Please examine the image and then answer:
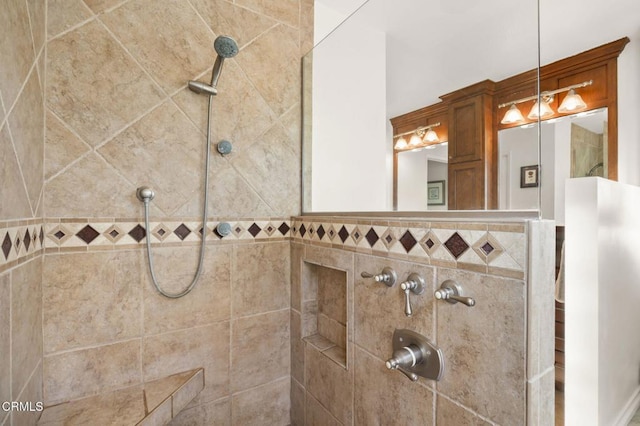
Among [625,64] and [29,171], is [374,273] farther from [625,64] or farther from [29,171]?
[625,64]

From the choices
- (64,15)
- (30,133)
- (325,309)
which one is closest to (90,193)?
(30,133)

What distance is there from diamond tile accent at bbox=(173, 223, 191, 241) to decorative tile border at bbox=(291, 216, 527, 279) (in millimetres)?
657

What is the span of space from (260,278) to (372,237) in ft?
2.30

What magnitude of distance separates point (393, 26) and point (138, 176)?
4.16 feet

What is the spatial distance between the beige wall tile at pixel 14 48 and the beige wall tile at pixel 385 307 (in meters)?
1.15

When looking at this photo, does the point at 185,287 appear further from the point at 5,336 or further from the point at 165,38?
the point at 165,38

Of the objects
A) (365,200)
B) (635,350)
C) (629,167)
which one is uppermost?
(629,167)

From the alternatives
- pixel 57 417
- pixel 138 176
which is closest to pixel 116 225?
pixel 138 176

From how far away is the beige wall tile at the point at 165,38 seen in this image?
45.9 inches

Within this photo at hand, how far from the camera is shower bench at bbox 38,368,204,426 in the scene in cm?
97

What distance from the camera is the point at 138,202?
119 centimetres

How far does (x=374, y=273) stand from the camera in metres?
1.06

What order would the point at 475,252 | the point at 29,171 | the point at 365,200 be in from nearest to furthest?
the point at 475,252 < the point at 29,171 < the point at 365,200

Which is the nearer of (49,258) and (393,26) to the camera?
(49,258)
